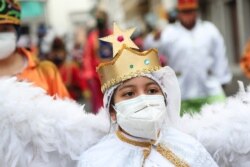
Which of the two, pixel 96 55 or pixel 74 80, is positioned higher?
pixel 96 55

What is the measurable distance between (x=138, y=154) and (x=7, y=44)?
139 cm

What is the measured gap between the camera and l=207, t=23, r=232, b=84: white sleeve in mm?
6504

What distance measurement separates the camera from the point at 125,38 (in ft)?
10.6

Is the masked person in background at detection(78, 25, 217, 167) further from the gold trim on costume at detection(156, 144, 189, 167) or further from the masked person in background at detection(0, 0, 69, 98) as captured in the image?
the masked person in background at detection(0, 0, 69, 98)

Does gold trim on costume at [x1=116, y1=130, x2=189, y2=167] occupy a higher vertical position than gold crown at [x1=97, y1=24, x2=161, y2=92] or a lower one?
lower

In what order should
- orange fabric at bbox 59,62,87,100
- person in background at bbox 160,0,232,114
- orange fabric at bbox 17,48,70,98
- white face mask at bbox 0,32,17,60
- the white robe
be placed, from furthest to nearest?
orange fabric at bbox 59,62,87,100, person in background at bbox 160,0,232,114, orange fabric at bbox 17,48,70,98, white face mask at bbox 0,32,17,60, the white robe

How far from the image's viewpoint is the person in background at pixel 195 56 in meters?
6.46

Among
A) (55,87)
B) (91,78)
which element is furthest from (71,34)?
(55,87)

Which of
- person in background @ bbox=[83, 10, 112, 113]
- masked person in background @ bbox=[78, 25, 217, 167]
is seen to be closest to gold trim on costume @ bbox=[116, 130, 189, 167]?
masked person in background @ bbox=[78, 25, 217, 167]

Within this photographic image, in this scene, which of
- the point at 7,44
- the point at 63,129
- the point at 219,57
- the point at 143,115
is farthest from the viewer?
the point at 219,57

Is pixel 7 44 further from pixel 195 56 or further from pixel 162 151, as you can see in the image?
pixel 195 56

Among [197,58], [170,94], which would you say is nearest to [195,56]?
[197,58]

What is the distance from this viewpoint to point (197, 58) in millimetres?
6441

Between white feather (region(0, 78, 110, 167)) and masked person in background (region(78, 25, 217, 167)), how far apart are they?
0.11m
